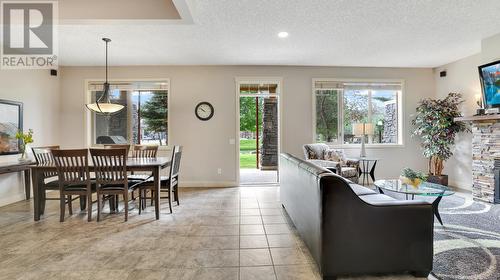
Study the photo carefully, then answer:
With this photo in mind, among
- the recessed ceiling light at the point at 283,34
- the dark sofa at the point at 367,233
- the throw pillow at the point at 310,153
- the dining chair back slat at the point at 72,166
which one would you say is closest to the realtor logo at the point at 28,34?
the dining chair back slat at the point at 72,166

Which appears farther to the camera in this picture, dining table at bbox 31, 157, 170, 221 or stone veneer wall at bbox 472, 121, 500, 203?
stone veneer wall at bbox 472, 121, 500, 203

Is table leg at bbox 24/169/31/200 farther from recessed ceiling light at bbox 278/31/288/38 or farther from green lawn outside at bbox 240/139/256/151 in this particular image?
green lawn outside at bbox 240/139/256/151

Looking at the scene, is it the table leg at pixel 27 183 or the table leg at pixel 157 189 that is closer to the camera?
the table leg at pixel 157 189

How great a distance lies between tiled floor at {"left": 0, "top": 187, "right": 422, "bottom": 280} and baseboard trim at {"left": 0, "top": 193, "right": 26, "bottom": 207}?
1.01 feet

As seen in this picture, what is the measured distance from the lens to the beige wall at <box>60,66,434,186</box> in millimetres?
5867

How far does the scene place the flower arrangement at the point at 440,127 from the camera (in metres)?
5.18

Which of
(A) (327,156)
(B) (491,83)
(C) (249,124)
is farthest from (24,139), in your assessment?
(B) (491,83)

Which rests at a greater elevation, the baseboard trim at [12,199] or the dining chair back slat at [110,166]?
the dining chair back slat at [110,166]

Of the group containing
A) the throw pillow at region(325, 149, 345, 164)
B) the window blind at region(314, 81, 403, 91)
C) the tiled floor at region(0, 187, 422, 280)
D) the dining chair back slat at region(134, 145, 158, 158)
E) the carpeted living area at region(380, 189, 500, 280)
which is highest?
the window blind at region(314, 81, 403, 91)

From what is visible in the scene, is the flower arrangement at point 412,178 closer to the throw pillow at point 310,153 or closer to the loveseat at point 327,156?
the loveseat at point 327,156

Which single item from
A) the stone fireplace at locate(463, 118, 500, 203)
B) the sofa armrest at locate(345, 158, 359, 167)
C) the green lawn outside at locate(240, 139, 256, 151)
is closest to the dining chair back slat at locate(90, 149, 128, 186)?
the sofa armrest at locate(345, 158, 359, 167)

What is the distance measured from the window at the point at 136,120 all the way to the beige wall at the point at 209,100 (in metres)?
0.27

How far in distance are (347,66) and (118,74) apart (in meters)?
5.01

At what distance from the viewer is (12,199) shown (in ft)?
14.9
